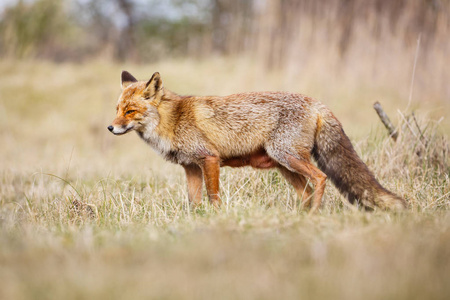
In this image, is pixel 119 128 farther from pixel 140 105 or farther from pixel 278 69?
pixel 278 69

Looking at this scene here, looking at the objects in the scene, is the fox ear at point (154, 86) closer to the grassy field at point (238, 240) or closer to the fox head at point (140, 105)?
the fox head at point (140, 105)

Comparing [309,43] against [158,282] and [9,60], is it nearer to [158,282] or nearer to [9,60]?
[9,60]

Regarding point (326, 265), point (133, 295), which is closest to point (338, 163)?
point (326, 265)

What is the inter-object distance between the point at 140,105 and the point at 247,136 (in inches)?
50.2

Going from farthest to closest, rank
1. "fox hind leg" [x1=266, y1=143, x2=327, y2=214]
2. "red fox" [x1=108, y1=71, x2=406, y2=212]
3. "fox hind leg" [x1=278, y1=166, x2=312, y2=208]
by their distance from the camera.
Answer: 1. "fox hind leg" [x1=278, y1=166, x2=312, y2=208]
2. "red fox" [x1=108, y1=71, x2=406, y2=212]
3. "fox hind leg" [x1=266, y1=143, x2=327, y2=214]

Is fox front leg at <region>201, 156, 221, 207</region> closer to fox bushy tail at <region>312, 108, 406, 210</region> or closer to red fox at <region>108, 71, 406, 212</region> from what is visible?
red fox at <region>108, 71, 406, 212</region>

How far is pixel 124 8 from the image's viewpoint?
26.5 metres

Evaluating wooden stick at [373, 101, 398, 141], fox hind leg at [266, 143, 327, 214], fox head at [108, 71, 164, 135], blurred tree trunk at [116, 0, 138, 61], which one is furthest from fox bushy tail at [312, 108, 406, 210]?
blurred tree trunk at [116, 0, 138, 61]

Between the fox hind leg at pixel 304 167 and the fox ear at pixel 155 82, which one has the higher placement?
the fox ear at pixel 155 82

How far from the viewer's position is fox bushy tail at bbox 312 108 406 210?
4539 mm

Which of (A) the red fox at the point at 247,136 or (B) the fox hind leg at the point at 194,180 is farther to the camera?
(B) the fox hind leg at the point at 194,180

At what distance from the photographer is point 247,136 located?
5059 mm

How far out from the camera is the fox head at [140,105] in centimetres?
502

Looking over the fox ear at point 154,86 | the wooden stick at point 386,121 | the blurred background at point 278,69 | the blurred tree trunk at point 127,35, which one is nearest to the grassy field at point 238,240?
the wooden stick at point 386,121
